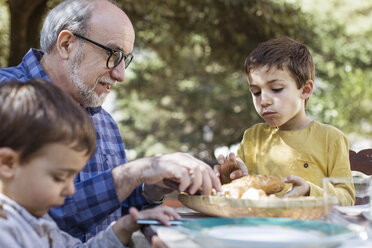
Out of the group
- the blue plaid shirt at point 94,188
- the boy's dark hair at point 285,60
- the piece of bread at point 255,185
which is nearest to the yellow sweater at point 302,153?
the boy's dark hair at point 285,60

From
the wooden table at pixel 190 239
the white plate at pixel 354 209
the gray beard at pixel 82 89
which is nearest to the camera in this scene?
the wooden table at pixel 190 239

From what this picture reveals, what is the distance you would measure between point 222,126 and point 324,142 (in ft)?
33.3

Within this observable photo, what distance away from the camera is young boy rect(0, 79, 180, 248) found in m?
1.27

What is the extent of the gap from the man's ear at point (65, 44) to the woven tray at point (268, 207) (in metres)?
1.23

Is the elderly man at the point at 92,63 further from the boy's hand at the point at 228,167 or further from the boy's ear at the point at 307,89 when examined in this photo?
the boy's ear at the point at 307,89

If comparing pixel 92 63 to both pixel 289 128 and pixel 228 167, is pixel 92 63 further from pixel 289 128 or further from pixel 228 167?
pixel 289 128

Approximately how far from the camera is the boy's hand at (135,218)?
1.36 metres

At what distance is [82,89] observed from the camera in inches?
87.9

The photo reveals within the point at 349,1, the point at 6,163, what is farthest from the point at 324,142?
the point at 349,1

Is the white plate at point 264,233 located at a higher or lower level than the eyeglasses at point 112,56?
lower

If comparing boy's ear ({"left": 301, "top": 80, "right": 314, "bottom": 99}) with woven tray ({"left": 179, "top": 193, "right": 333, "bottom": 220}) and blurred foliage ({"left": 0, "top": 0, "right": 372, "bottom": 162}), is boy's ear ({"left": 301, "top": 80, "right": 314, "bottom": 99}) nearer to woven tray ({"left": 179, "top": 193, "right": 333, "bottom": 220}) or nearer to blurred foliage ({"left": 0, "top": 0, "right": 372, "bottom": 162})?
woven tray ({"left": 179, "top": 193, "right": 333, "bottom": 220})

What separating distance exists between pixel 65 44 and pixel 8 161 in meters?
1.11

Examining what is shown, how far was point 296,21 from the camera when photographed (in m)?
5.92

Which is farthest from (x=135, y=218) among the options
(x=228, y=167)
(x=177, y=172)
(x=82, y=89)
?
(x=82, y=89)
